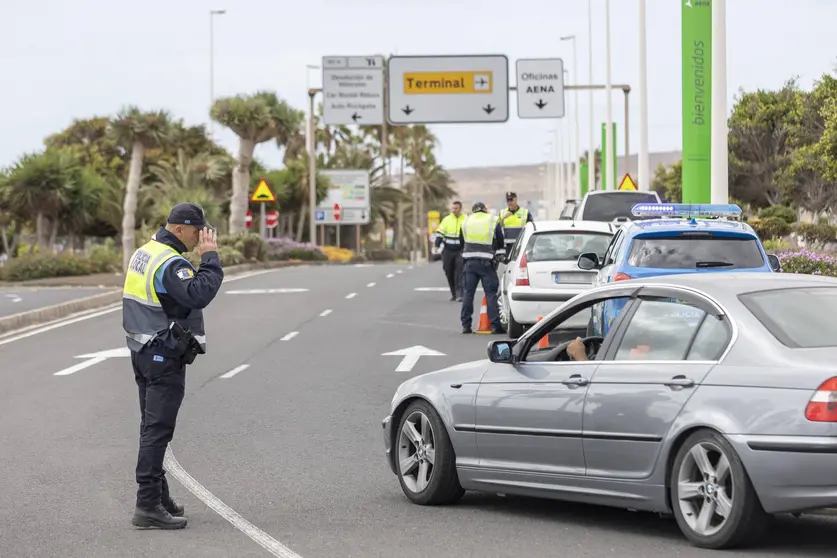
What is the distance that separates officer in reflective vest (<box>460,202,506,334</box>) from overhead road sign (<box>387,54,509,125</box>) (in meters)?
28.5

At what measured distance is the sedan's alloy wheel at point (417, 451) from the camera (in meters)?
9.30

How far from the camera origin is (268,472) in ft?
35.2

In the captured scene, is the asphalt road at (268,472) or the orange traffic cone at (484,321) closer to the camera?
the asphalt road at (268,472)

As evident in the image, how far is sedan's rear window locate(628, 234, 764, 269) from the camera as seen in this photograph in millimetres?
14273

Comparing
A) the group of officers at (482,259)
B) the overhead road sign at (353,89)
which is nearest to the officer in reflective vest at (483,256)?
the group of officers at (482,259)

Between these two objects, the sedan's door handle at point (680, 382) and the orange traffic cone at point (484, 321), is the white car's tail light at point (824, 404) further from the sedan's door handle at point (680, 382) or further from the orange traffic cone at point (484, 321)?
the orange traffic cone at point (484, 321)

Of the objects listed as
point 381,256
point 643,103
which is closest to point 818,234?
point 643,103

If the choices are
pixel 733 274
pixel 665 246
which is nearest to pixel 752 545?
pixel 733 274

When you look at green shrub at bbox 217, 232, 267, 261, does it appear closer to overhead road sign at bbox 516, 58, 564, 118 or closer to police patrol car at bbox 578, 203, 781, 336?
overhead road sign at bbox 516, 58, 564, 118

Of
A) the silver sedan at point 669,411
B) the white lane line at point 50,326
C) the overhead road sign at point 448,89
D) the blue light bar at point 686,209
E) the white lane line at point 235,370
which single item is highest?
the overhead road sign at point 448,89

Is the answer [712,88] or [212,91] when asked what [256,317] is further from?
[212,91]

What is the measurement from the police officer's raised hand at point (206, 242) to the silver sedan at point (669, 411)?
64.1 inches

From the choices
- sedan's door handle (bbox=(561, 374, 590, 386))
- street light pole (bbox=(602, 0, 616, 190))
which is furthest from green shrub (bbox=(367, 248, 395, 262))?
sedan's door handle (bbox=(561, 374, 590, 386))

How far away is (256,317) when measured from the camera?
26844mm
